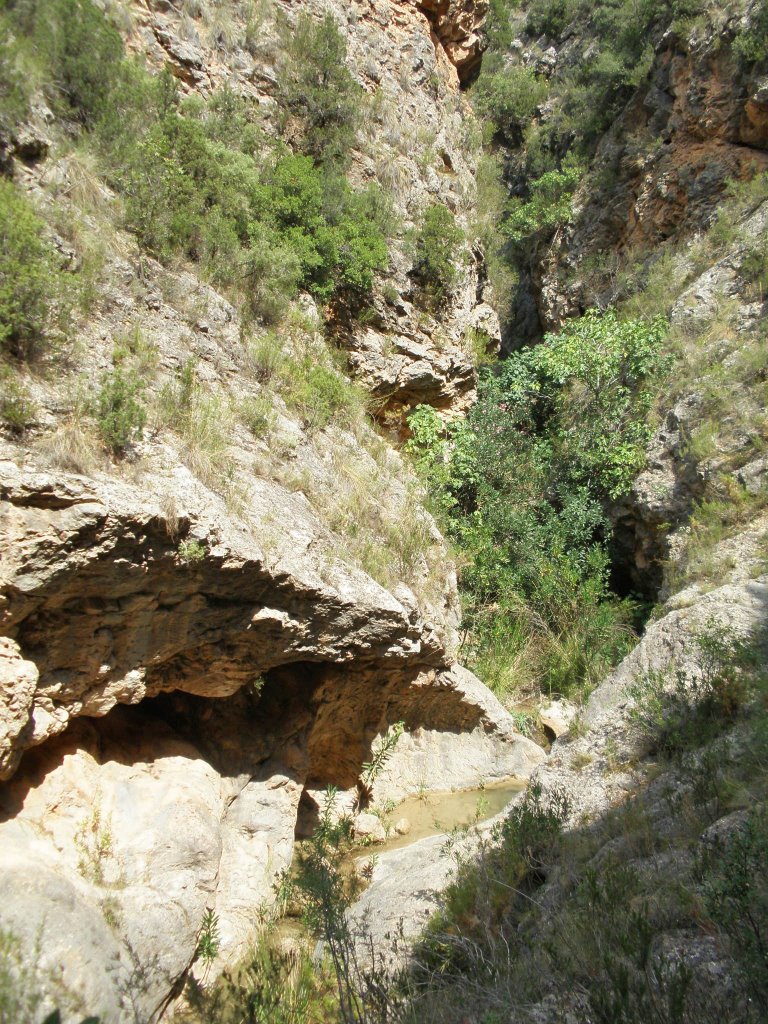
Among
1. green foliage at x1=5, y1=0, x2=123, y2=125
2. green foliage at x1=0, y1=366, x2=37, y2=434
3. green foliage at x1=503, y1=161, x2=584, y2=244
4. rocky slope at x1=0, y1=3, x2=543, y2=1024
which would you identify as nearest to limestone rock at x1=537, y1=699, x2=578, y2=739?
rocky slope at x1=0, y1=3, x2=543, y2=1024

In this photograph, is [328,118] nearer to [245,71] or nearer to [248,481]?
[245,71]

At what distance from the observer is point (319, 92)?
9.99m

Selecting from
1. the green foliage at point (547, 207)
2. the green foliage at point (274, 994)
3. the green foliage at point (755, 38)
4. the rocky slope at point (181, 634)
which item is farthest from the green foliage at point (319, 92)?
the green foliage at point (274, 994)

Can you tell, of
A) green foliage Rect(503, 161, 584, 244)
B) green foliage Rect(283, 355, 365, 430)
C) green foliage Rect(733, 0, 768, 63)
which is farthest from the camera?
green foliage Rect(503, 161, 584, 244)

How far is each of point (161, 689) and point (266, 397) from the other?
2.96 metres

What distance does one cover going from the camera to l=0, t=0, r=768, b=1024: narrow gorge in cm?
353

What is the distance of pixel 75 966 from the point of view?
3.37 meters

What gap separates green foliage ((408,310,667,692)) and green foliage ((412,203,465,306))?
1.73 meters

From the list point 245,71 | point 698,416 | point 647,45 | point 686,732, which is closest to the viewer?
point 686,732

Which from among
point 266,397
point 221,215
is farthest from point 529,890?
point 221,215

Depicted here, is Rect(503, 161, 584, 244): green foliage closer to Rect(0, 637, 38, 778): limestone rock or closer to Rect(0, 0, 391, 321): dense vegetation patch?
Rect(0, 0, 391, 321): dense vegetation patch

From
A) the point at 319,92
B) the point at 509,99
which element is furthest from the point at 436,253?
the point at 509,99

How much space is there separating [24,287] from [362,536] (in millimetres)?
3427

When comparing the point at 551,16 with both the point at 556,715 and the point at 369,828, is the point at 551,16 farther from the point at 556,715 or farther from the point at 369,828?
the point at 369,828
